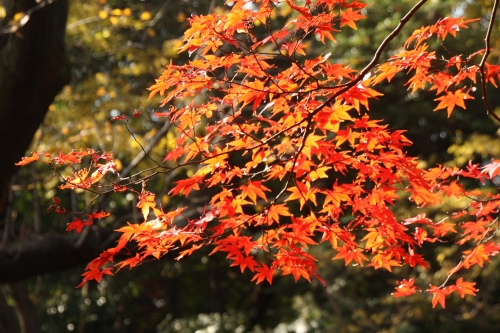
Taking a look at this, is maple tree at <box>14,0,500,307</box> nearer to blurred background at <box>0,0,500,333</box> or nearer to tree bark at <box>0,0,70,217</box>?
tree bark at <box>0,0,70,217</box>

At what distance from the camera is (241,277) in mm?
9578

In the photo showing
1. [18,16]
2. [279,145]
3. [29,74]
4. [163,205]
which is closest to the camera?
[279,145]

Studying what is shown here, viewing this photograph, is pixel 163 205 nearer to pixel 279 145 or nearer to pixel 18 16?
pixel 18 16

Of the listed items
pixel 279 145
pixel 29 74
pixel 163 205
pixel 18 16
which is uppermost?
pixel 279 145

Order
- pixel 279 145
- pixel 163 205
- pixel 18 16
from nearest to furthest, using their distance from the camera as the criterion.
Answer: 1. pixel 279 145
2. pixel 18 16
3. pixel 163 205

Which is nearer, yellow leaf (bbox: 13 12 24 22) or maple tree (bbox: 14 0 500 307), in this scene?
maple tree (bbox: 14 0 500 307)

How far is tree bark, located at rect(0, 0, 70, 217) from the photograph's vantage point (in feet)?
10.1

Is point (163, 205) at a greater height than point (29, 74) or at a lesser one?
lesser

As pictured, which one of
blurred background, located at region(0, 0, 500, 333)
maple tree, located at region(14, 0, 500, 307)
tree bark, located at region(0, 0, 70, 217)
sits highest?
Answer: maple tree, located at region(14, 0, 500, 307)

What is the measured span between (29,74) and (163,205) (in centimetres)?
240

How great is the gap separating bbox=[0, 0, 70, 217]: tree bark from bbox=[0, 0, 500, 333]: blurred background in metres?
0.01

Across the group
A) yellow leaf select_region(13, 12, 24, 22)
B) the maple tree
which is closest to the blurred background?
yellow leaf select_region(13, 12, 24, 22)

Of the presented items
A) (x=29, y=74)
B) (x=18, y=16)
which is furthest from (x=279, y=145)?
(x=18, y=16)

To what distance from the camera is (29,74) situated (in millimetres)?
3104
